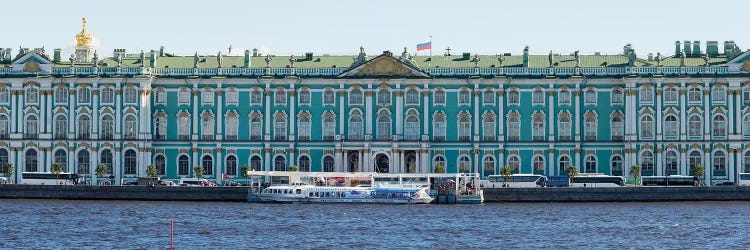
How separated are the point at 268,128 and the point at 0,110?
55.5 feet

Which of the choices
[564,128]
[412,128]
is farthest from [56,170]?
[564,128]

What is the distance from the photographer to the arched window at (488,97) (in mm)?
123000

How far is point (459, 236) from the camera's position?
8269 cm

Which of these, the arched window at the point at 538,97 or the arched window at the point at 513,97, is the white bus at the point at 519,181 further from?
the arched window at the point at 538,97

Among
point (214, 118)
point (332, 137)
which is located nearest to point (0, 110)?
point (214, 118)

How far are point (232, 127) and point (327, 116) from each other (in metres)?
6.00

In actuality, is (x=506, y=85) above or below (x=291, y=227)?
above

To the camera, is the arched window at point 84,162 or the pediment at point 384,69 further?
the arched window at point 84,162

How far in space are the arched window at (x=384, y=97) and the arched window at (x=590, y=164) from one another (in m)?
12.9

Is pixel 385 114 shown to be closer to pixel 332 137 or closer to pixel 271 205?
pixel 332 137

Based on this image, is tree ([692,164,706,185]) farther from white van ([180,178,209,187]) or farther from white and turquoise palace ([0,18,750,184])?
white van ([180,178,209,187])

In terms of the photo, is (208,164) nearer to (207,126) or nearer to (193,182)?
(207,126)

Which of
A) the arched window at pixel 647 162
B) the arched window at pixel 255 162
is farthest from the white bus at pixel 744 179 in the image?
the arched window at pixel 255 162

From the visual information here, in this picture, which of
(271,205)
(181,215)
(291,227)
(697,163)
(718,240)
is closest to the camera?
(718,240)
